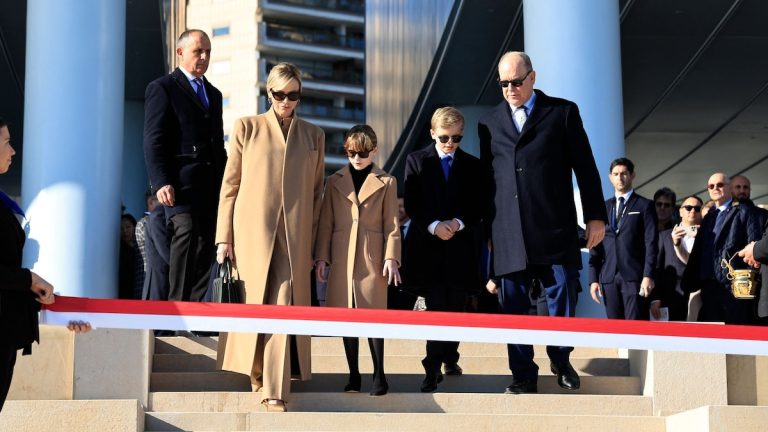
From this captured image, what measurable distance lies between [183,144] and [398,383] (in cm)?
204

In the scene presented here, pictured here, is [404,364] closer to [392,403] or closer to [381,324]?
[392,403]

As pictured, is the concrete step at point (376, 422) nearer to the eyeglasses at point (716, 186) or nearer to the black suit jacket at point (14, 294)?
the black suit jacket at point (14, 294)

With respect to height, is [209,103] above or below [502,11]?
below

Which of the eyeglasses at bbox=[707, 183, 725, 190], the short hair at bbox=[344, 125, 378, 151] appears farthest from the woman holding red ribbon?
the eyeglasses at bbox=[707, 183, 725, 190]

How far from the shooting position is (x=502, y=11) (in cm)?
1427

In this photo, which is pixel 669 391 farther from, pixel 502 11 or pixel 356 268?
pixel 502 11

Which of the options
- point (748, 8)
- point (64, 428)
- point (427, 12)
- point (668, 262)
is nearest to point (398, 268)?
point (64, 428)

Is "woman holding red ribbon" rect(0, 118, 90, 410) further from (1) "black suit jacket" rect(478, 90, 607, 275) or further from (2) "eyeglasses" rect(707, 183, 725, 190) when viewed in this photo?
(2) "eyeglasses" rect(707, 183, 725, 190)

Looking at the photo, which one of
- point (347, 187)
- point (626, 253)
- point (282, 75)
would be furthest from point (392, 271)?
point (626, 253)

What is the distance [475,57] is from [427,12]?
2628 mm

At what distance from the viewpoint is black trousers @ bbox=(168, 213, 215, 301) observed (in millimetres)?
7949

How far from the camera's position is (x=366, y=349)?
8.71 metres

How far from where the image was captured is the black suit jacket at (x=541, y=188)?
290 inches

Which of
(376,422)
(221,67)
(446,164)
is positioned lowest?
(376,422)
